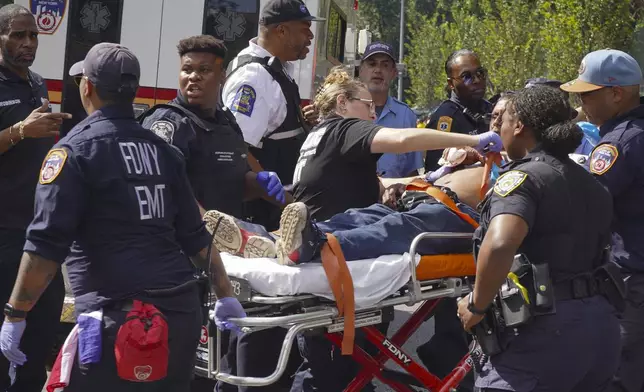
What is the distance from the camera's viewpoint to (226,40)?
7.75m

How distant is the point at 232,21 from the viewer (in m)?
7.73

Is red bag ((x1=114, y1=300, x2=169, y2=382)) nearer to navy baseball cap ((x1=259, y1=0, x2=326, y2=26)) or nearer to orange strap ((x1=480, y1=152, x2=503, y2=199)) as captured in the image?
orange strap ((x1=480, y1=152, x2=503, y2=199))

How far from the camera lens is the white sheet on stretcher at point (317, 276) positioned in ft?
12.9

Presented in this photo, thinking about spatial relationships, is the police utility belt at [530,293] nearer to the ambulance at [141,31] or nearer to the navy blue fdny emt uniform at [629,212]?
the navy blue fdny emt uniform at [629,212]

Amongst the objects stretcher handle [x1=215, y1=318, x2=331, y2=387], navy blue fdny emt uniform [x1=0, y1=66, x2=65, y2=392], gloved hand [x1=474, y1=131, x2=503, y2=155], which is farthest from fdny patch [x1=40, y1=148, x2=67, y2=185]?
gloved hand [x1=474, y1=131, x2=503, y2=155]

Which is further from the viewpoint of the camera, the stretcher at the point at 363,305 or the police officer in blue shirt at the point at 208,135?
the police officer in blue shirt at the point at 208,135

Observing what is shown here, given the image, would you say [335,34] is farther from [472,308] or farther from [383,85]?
[472,308]

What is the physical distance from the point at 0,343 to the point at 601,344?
82.0 inches

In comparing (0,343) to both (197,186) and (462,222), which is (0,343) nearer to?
(197,186)

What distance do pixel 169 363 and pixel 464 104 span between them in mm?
3638

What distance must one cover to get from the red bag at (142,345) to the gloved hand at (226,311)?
1.45 feet

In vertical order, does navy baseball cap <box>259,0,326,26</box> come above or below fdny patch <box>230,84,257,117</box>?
above

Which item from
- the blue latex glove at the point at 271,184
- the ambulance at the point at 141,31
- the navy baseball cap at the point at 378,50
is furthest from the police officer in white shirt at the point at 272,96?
the ambulance at the point at 141,31

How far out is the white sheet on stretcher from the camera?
3918mm
